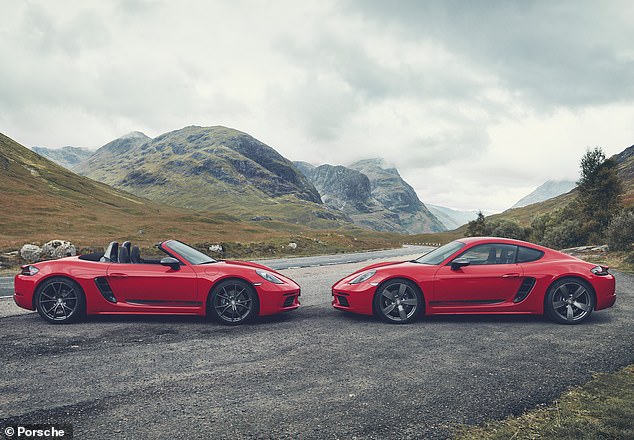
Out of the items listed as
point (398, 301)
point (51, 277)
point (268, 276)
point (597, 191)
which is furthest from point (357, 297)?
point (597, 191)

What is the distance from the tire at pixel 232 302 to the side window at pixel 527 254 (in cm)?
505

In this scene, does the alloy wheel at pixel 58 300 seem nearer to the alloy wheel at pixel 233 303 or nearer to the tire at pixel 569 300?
the alloy wheel at pixel 233 303

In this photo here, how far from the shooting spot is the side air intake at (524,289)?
7164mm

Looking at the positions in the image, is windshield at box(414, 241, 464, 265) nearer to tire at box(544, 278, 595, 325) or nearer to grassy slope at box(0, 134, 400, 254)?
tire at box(544, 278, 595, 325)

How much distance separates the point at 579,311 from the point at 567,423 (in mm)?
4578

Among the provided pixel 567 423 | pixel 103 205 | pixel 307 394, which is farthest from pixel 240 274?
pixel 103 205

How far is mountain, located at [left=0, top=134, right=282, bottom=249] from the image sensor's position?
45447 mm

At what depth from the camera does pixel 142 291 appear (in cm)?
716

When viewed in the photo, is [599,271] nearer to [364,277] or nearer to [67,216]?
[364,277]

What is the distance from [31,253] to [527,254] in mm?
26612

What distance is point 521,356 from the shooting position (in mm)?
5230

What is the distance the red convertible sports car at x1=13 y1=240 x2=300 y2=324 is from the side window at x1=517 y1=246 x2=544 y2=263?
15.5 feet

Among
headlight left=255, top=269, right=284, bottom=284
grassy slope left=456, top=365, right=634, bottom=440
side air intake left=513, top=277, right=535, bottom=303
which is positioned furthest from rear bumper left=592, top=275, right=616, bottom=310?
headlight left=255, top=269, right=284, bottom=284

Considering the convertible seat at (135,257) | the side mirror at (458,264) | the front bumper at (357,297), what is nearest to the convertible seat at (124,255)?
the convertible seat at (135,257)
